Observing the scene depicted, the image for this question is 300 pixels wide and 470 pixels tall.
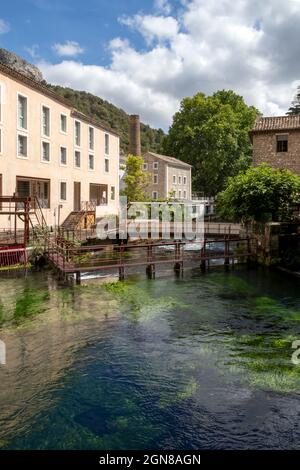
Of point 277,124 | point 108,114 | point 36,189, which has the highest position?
point 108,114

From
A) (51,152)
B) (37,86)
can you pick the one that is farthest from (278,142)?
(37,86)

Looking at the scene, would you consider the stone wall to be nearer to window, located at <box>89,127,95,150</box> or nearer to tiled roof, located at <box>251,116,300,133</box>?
tiled roof, located at <box>251,116,300,133</box>

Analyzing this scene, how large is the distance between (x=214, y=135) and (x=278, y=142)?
26.2 meters

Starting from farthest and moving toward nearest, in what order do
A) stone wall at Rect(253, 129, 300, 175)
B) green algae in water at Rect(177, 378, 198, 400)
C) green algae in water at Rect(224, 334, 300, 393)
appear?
stone wall at Rect(253, 129, 300, 175), green algae in water at Rect(224, 334, 300, 393), green algae in water at Rect(177, 378, 198, 400)

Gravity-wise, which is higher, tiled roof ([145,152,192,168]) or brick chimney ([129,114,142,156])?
brick chimney ([129,114,142,156])

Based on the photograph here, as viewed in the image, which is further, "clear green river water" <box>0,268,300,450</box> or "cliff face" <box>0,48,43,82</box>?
"cliff face" <box>0,48,43,82</box>

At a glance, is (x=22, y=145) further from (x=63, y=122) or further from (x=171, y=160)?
(x=171, y=160)

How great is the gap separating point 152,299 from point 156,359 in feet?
20.3

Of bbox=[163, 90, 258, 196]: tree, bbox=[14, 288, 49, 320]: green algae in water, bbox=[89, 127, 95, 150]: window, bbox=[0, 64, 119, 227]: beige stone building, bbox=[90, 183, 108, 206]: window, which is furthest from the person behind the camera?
bbox=[163, 90, 258, 196]: tree

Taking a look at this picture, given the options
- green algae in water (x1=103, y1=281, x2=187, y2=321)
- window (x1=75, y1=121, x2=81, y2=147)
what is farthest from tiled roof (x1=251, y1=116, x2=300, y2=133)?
green algae in water (x1=103, y1=281, x2=187, y2=321)

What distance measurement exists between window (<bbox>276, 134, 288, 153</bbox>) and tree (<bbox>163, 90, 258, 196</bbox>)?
1014 inches

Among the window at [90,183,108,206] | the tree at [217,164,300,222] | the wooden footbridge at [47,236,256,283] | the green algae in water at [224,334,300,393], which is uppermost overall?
the window at [90,183,108,206]

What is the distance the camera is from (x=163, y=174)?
5828cm

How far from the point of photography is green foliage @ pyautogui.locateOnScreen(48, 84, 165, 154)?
111 meters
